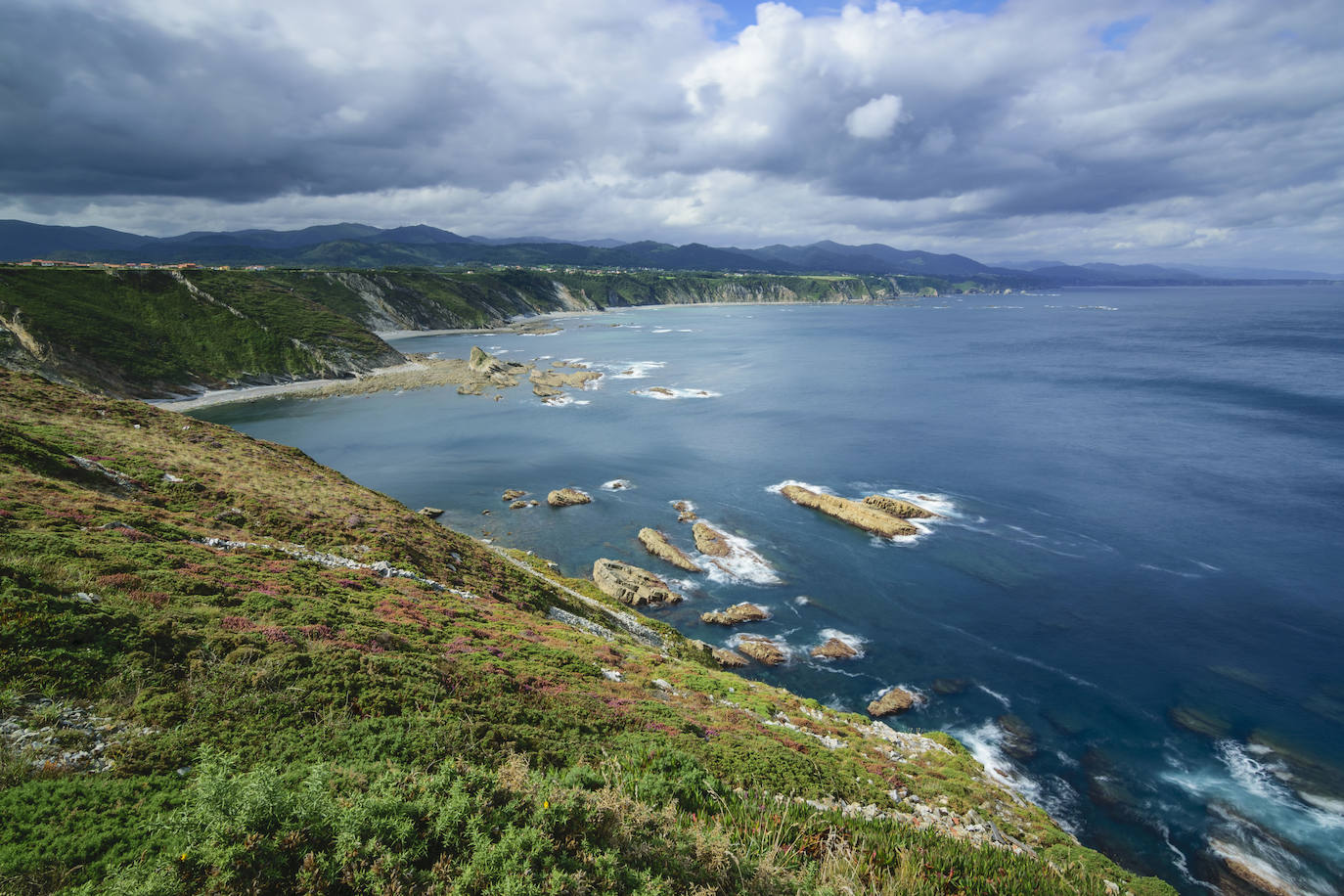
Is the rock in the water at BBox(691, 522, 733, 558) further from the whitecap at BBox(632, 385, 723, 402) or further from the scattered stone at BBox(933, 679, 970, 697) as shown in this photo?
the whitecap at BBox(632, 385, 723, 402)

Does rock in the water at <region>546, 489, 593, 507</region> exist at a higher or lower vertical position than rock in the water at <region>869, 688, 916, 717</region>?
higher

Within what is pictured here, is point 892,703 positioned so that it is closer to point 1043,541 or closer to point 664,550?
point 664,550

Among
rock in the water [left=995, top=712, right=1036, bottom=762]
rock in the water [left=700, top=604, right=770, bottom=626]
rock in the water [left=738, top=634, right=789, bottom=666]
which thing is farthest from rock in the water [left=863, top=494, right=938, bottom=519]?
rock in the water [left=995, top=712, right=1036, bottom=762]

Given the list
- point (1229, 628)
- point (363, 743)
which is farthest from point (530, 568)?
point (1229, 628)

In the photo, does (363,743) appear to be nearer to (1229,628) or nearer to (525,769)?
(525,769)

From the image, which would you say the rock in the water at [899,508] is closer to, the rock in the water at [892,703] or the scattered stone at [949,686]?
the scattered stone at [949,686]

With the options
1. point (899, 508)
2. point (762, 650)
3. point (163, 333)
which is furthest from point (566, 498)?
point (163, 333)
